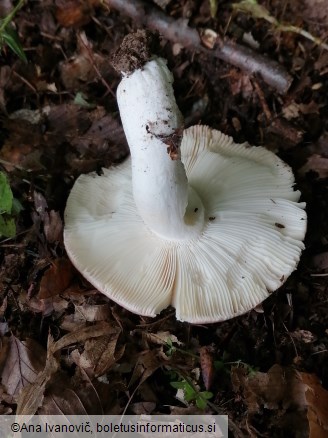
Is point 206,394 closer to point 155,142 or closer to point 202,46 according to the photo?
point 155,142

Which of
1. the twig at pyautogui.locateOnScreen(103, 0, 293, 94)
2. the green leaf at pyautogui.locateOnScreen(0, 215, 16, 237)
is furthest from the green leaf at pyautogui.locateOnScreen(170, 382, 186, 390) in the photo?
the twig at pyautogui.locateOnScreen(103, 0, 293, 94)

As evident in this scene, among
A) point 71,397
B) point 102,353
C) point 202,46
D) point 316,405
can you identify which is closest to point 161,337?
point 102,353

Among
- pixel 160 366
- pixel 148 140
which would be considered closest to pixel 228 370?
pixel 160 366

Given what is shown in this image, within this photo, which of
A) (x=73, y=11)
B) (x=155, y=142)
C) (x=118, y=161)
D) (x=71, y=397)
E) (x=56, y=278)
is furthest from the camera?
(x=73, y=11)

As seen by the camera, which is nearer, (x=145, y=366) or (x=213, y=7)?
(x=145, y=366)

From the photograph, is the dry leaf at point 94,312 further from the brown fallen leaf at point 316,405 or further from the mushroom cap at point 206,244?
the brown fallen leaf at point 316,405

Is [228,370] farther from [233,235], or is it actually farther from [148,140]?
[148,140]

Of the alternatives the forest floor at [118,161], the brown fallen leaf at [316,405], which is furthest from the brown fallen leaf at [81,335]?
the brown fallen leaf at [316,405]
